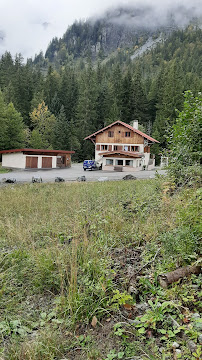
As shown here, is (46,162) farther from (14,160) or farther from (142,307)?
(142,307)

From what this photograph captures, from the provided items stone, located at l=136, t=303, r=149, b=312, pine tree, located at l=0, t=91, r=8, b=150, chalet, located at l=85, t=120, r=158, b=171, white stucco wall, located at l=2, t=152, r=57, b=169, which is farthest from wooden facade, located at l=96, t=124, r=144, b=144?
stone, located at l=136, t=303, r=149, b=312

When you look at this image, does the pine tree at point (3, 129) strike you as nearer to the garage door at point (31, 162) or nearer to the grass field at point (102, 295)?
the garage door at point (31, 162)

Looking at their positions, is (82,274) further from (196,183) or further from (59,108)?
(59,108)

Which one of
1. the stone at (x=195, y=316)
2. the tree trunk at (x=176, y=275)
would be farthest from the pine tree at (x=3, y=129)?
the stone at (x=195, y=316)

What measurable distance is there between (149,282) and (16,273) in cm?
217

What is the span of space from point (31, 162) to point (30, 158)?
0.62 meters

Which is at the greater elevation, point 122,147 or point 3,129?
point 3,129

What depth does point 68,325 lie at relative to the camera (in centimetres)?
286

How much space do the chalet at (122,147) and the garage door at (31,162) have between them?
10.9 m

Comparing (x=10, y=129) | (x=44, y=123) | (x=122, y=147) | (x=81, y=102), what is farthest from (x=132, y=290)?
(x=81, y=102)

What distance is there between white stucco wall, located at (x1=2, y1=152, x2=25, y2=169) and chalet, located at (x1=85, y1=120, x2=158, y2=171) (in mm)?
12874

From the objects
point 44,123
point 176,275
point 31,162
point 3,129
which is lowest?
point 176,275

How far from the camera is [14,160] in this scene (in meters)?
36.3

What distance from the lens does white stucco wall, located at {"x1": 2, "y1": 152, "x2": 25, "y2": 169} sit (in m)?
35.5
